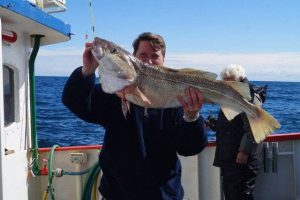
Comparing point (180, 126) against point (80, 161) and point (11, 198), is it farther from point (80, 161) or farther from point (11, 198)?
point (80, 161)

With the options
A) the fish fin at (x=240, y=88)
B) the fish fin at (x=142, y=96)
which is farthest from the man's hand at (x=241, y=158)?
the fish fin at (x=142, y=96)

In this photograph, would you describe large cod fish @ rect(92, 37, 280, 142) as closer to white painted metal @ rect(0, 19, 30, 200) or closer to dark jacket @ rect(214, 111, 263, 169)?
white painted metal @ rect(0, 19, 30, 200)

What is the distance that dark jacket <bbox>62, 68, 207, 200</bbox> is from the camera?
10.6ft

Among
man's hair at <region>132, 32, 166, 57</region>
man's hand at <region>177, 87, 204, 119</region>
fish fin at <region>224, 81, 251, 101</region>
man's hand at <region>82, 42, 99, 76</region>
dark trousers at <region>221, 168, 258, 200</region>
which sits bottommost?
dark trousers at <region>221, 168, 258, 200</region>

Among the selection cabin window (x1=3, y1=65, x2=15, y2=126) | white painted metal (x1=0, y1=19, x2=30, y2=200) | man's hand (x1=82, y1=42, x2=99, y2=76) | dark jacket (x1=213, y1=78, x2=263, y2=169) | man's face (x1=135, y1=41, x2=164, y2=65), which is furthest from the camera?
dark jacket (x1=213, y1=78, x2=263, y2=169)

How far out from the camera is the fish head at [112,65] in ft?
10.1

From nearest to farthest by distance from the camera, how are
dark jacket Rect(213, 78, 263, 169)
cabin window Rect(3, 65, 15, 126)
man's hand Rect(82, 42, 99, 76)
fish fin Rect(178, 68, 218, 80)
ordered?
man's hand Rect(82, 42, 99, 76), fish fin Rect(178, 68, 218, 80), cabin window Rect(3, 65, 15, 126), dark jacket Rect(213, 78, 263, 169)

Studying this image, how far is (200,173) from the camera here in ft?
21.2

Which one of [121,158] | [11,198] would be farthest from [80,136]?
[121,158]

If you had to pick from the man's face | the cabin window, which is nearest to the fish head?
the man's face

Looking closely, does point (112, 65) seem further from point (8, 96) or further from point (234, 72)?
point (234, 72)

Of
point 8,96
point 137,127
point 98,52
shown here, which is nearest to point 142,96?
point 137,127

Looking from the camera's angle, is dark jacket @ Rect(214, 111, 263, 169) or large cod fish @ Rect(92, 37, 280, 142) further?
dark jacket @ Rect(214, 111, 263, 169)

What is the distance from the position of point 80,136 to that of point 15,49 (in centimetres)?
1430
